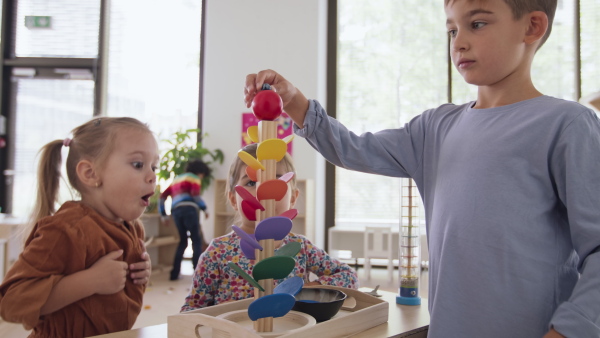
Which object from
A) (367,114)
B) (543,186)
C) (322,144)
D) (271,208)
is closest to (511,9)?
(543,186)

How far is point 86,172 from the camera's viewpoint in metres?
1.29

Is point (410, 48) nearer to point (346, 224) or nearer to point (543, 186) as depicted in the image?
point (346, 224)

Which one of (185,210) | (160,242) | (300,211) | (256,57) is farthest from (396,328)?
(256,57)

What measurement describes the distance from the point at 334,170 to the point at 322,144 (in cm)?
465

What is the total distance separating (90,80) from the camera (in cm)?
592

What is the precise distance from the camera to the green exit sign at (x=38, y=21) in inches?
232

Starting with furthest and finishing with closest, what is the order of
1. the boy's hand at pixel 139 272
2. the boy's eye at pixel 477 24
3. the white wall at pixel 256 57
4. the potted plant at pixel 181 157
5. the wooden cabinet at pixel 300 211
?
the white wall at pixel 256 57
the potted plant at pixel 181 157
the wooden cabinet at pixel 300 211
the boy's hand at pixel 139 272
the boy's eye at pixel 477 24

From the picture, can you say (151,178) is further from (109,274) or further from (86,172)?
(109,274)

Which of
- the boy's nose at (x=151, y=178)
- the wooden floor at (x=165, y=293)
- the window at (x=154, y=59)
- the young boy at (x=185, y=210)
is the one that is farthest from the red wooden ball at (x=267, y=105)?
the window at (x=154, y=59)

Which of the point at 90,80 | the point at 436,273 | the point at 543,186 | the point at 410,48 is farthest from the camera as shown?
the point at 90,80

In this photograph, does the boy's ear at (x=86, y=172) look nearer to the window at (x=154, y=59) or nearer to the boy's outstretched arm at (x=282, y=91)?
the boy's outstretched arm at (x=282, y=91)

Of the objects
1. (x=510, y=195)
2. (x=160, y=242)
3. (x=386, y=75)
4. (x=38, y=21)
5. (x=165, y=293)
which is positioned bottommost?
(x=165, y=293)

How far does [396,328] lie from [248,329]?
0.43 metres

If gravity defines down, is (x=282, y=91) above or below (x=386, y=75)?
below
